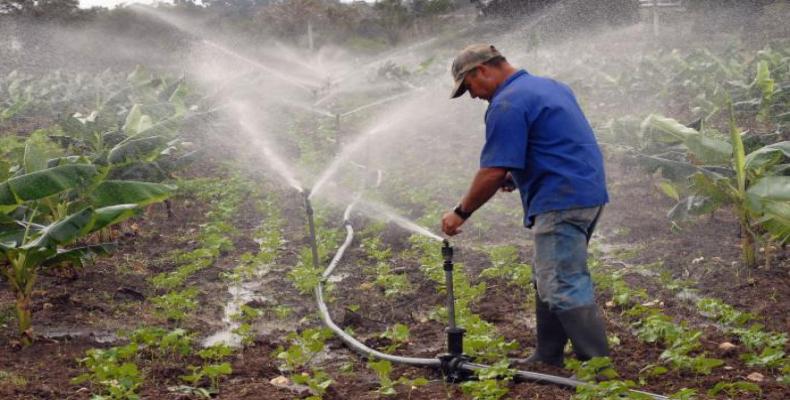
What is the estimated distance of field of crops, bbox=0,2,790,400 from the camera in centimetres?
524

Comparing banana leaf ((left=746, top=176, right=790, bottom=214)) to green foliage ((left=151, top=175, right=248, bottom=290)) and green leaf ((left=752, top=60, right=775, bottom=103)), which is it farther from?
green leaf ((left=752, top=60, right=775, bottom=103))

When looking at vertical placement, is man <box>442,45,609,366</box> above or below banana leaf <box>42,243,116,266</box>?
above

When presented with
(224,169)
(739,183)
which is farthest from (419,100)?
(739,183)

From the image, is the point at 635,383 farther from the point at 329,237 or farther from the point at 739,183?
the point at 329,237

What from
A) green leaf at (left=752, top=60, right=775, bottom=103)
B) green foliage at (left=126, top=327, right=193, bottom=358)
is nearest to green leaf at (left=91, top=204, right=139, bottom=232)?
green foliage at (left=126, top=327, right=193, bottom=358)

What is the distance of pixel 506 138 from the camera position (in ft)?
15.7

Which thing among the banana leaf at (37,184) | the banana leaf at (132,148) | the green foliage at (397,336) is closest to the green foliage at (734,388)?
the green foliage at (397,336)

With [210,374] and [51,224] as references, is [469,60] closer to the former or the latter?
[210,374]

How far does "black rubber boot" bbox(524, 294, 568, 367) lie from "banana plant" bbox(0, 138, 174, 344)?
2774mm

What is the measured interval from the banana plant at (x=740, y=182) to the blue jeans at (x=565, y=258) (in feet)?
6.66

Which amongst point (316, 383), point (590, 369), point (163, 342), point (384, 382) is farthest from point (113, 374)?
point (590, 369)

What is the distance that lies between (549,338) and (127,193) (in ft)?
10.2

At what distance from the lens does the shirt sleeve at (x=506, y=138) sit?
4.78 meters

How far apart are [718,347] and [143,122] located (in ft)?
24.1
